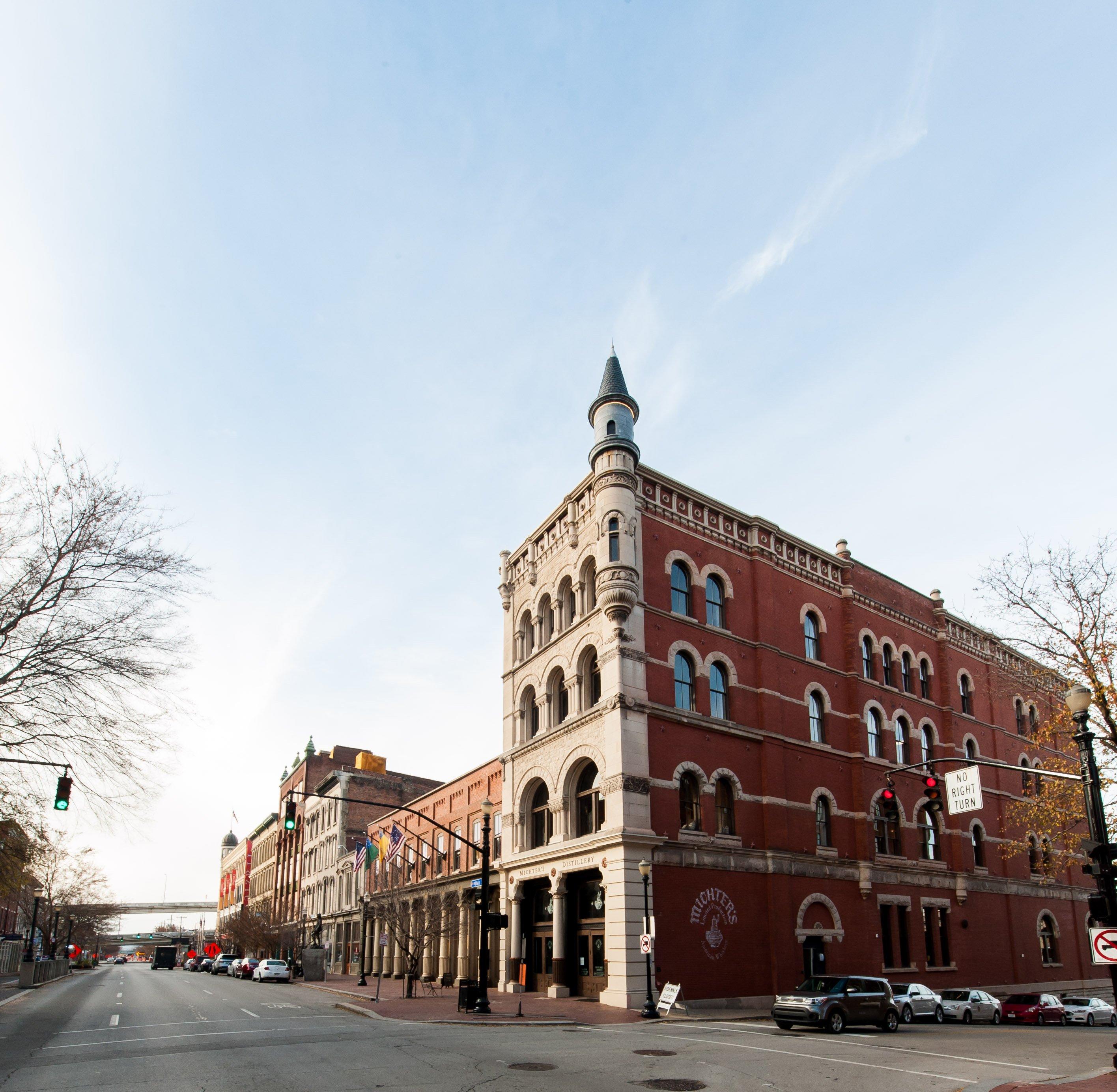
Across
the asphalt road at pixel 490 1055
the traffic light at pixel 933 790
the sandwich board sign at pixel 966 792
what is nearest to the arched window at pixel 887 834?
the asphalt road at pixel 490 1055

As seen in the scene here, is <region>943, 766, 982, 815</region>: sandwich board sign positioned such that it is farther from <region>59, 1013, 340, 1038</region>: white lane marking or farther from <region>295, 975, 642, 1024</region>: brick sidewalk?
<region>59, 1013, 340, 1038</region>: white lane marking

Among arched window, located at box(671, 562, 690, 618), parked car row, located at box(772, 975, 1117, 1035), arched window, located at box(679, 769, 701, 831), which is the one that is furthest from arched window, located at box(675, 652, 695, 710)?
parked car row, located at box(772, 975, 1117, 1035)

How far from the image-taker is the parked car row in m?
22.4

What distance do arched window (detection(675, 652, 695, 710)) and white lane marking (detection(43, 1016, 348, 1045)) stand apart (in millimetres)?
14654

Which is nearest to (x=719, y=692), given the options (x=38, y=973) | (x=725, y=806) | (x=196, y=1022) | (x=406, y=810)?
(x=725, y=806)

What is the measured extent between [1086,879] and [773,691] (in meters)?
29.2

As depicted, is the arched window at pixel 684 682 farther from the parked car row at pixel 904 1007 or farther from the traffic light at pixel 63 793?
the traffic light at pixel 63 793

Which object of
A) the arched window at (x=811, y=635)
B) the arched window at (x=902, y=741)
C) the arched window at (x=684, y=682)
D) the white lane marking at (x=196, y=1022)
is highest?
the arched window at (x=811, y=635)

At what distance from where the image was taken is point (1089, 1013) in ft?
102

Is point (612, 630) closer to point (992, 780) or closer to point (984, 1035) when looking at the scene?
point (984, 1035)

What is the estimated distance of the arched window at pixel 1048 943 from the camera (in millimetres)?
45844

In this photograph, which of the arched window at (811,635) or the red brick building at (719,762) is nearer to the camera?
the red brick building at (719,762)

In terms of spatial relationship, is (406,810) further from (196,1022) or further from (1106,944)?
(1106,944)

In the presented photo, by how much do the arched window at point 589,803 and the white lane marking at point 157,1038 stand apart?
1252 cm
